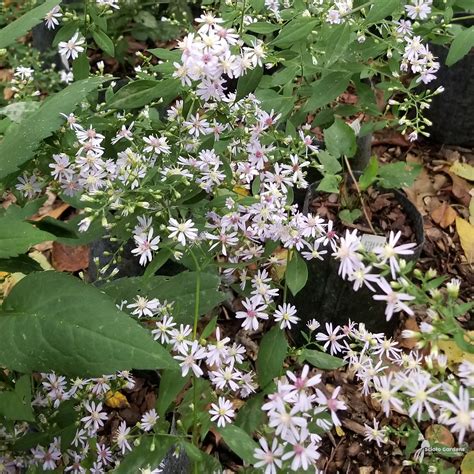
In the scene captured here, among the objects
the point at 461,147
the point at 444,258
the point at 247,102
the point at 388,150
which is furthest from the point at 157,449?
the point at 461,147

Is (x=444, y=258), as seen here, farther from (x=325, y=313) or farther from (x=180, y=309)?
(x=180, y=309)

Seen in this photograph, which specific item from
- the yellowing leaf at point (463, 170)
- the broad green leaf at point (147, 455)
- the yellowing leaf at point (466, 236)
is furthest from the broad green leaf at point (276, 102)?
the yellowing leaf at point (463, 170)

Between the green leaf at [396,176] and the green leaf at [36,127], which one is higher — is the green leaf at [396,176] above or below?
below

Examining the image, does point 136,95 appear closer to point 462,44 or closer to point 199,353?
point 199,353

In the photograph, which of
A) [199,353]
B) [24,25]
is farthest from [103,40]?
[199,353]

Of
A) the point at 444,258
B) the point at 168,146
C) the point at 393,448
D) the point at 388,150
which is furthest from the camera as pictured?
the point at 388,150

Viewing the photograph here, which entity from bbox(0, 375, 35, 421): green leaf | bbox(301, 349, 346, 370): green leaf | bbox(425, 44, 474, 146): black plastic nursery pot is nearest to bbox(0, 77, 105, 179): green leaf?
bbox(0, 375, 35, 421): green leaf

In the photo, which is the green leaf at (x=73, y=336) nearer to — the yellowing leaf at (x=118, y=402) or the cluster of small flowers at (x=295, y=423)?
the cluster of small flowers at (x=295, y=423)
